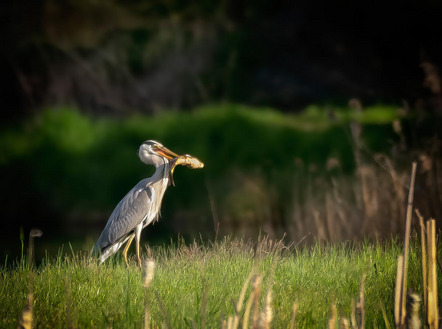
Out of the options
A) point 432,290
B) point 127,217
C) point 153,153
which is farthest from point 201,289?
point 153,153

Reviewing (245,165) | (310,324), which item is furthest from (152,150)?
(245,165)

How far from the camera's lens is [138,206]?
562 cm

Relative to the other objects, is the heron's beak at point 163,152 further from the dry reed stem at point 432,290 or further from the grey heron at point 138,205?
the dry reed stem at point 432,290

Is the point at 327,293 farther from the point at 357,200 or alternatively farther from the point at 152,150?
the point at 357,200

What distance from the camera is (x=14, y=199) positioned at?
14445 millimetres

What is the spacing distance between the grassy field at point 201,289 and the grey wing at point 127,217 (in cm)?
94

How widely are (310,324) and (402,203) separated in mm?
2865

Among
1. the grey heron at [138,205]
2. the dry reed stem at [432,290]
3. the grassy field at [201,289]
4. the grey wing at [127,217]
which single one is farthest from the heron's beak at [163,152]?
the dry reed stem at [432,290]

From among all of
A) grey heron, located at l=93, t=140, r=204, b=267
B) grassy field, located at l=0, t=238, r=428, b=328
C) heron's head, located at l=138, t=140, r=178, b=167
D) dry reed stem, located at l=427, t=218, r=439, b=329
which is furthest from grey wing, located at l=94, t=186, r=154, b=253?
dry reed stem, located at l=427, t=218, r=439, b=329

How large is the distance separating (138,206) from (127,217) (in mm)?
136

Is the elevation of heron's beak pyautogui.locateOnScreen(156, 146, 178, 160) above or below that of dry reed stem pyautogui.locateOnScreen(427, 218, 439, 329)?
above

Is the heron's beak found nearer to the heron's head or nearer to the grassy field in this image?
the heron's head

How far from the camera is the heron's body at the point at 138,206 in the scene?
18.2ft

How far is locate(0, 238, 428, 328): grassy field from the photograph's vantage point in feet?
10.6
